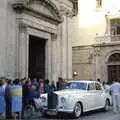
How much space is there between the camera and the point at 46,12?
24453mm

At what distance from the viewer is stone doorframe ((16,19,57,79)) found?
21531mm

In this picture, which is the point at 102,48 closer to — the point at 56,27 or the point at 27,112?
the point at 56,27

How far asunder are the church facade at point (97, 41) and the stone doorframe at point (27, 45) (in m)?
14.1

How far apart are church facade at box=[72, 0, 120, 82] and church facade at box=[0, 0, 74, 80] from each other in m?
12.0

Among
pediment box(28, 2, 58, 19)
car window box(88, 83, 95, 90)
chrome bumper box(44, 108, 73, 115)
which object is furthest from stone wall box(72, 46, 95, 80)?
chrome bumper box(44, 108, 73, 115)

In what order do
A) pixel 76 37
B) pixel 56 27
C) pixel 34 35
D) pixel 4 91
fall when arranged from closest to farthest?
pixel 4 91, pixel 34 35, pixel 56 27, pixel 76 37

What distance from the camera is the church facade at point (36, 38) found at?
20.9m

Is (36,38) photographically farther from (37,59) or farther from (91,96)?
(91,96)

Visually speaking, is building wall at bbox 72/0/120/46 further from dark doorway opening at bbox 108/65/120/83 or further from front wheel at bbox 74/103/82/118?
front wheel at bbox 74/103/82/118

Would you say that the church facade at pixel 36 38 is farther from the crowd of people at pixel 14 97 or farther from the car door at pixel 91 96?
the car door at pixel 91 96

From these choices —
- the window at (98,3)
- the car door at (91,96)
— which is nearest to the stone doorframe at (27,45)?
the car door at (91,96)

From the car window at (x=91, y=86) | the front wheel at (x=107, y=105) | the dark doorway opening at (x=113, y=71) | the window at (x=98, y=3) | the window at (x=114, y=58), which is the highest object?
the window at (x=98, y=3)

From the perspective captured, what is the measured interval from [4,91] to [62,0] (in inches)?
548

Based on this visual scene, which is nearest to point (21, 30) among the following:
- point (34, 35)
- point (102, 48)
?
point (34, 35)
